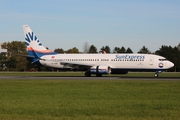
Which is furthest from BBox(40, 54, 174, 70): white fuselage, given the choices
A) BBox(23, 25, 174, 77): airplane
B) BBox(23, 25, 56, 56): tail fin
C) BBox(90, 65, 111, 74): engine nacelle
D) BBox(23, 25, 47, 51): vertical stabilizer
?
BBox(23, 25, 47, 51): vertical stabilizer

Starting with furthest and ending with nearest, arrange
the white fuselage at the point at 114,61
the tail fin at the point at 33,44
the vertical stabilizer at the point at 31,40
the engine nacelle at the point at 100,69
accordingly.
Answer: the vertical stabilizer at the point at 31,40, the tail fin at the point at 33,44, the white fuselage at the point at 114,61, the engine nacelle at the point at 100,69

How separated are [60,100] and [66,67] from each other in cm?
3822

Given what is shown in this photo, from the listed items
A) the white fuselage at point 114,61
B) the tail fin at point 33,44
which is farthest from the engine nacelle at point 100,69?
the tail fin at point 33,44

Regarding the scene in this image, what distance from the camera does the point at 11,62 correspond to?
126 m

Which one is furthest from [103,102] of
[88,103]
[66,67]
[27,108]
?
[66,67]

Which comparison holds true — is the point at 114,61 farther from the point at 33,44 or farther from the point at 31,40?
the point at 31,40

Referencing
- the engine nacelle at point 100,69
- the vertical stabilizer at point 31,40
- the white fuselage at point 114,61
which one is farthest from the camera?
Answer: the vertical stabilizer at point 31,40

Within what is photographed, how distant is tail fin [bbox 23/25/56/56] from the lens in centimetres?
5878

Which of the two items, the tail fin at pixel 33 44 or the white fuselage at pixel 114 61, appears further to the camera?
the tail fin at pixel 33 44

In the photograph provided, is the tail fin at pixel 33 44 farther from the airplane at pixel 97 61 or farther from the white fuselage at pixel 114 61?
the white fuselage at pixel 114 61

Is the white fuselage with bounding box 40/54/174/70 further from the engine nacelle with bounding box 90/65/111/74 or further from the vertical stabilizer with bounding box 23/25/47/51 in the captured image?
the vertical stabilizer with bounding box 23/25/47/51

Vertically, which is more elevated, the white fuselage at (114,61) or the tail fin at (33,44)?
the tail fin at (33,44)

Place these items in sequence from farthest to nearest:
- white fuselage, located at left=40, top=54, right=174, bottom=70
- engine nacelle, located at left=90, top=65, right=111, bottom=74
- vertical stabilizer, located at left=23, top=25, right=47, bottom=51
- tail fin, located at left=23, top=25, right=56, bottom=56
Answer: vertical stabilizer, located at left=23, top=25, right=47, bottom=51 < tail fin, located at left=23, top=25, right=56, bottom=56 < white fuselage, located at left=40, top=54, right=174, bottom=70 < engine nacelle, located at left=90, top=65, right=111, bottom=74

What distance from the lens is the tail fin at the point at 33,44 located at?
58.8 metres
